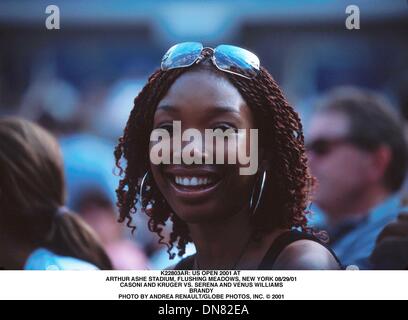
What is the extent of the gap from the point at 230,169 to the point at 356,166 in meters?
0.66

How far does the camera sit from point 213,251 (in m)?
3.76

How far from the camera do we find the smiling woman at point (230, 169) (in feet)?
11.9

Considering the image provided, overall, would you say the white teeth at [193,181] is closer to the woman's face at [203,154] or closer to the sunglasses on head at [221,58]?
the woman's face at [203,154]

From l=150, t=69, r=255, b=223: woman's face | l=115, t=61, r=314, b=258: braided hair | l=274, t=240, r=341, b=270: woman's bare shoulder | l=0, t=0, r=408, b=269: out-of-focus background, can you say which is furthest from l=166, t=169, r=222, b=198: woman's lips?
l=274, t=240, r=341, b=270: woman's bare shoulder

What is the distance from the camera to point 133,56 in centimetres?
384

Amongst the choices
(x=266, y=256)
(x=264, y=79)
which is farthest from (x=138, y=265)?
(x=264, y=79)

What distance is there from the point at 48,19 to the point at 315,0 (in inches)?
45.6

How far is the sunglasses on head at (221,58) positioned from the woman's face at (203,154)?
0.05 m

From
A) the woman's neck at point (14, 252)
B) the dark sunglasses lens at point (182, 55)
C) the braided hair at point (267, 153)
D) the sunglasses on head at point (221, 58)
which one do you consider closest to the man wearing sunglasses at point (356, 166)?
the braided hair at point (267, 153)

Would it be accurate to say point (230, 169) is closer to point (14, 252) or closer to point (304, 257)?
point (304, 257)

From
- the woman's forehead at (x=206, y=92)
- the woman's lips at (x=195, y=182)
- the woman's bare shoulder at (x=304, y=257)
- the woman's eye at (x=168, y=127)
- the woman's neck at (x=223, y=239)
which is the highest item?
the woman's forehead at (x=206, y=92)

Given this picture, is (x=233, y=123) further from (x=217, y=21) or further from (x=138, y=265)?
(x=138, y=265)

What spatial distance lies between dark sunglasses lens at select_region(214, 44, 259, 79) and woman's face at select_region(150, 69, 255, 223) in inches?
2.3

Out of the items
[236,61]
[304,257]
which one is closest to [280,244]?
[304,257]
